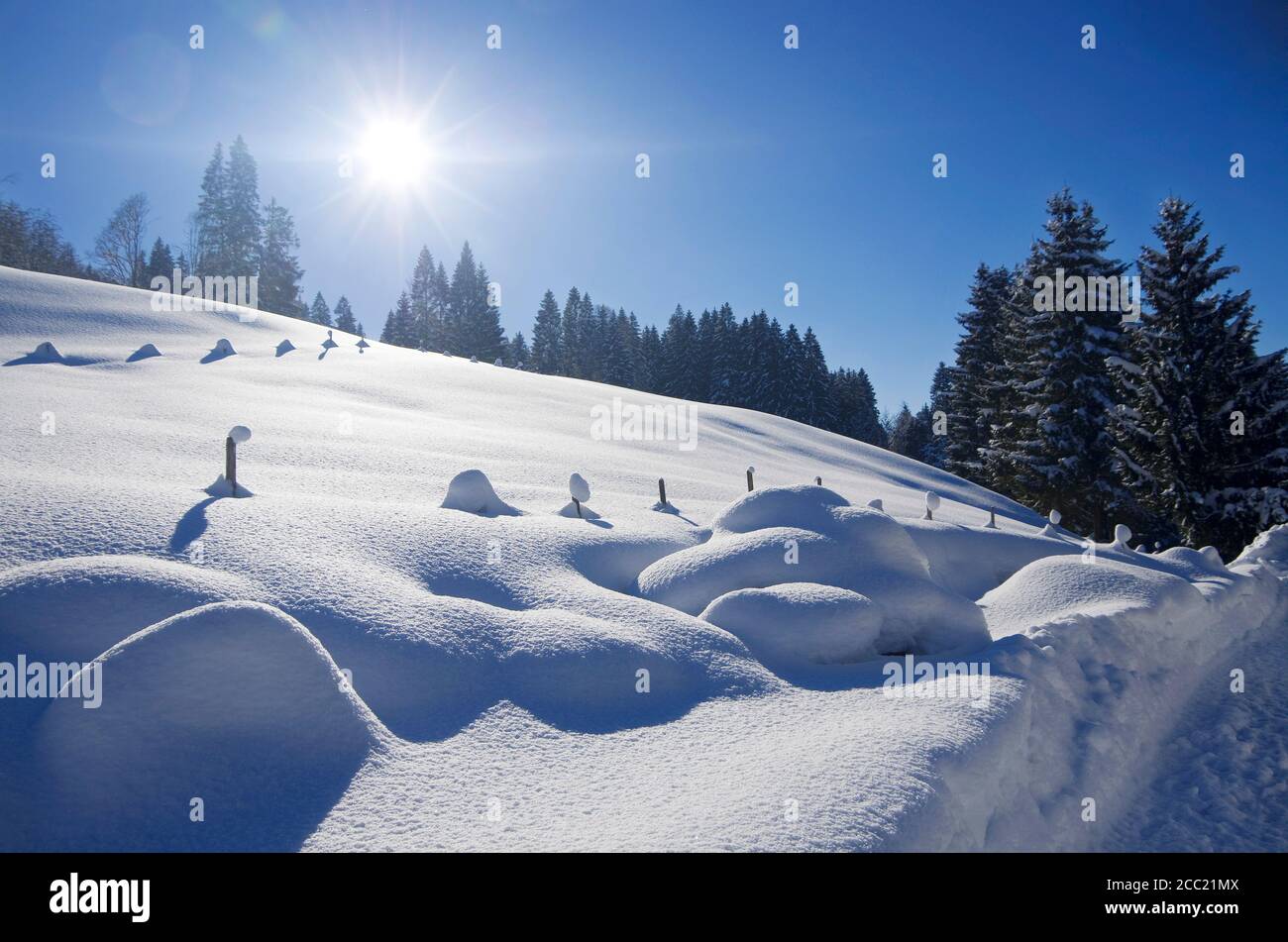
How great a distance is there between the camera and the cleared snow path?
16.5 feet

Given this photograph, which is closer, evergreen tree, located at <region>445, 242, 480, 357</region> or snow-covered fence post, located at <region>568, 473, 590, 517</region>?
snow-covered fence post, located at <region>568, 473, 590, 517</region>

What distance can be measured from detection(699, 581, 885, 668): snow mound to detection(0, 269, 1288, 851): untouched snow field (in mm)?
35

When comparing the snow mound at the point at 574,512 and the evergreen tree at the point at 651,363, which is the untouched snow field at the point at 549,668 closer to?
the snow mound at the point at 574,512

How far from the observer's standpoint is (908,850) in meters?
3.44

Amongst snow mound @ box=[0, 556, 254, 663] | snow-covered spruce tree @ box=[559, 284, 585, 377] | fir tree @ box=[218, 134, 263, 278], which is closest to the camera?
snow mound @ box=[0, 556, 254, 663]

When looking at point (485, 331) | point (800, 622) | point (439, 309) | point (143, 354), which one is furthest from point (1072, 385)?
point (439, 309)

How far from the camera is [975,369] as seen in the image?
103 feet

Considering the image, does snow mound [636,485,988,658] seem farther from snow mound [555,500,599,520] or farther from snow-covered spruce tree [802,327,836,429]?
snow-covered spruce tree [802,327,836,429]

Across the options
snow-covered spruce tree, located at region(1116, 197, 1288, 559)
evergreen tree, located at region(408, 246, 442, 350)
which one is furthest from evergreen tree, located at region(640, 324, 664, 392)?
snow-covered spruce tree, located at region(1116, 197, 1288, 559)

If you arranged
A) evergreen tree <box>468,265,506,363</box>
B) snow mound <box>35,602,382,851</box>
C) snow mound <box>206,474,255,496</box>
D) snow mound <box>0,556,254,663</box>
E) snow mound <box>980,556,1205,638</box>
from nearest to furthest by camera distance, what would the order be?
snow mound <box>35,602,382,851</box>
snow mound <box>0,556,254,663</box>
snow mound <box>206,474,255,496</box>
snow mound <box>980,556,1205,638</box>
evergreen tree <box>468,265,506,363</box>

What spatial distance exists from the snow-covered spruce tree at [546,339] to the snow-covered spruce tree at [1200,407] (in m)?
41.9

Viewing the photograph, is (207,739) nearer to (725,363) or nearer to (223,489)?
(223,489)

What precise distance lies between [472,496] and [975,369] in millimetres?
29270
